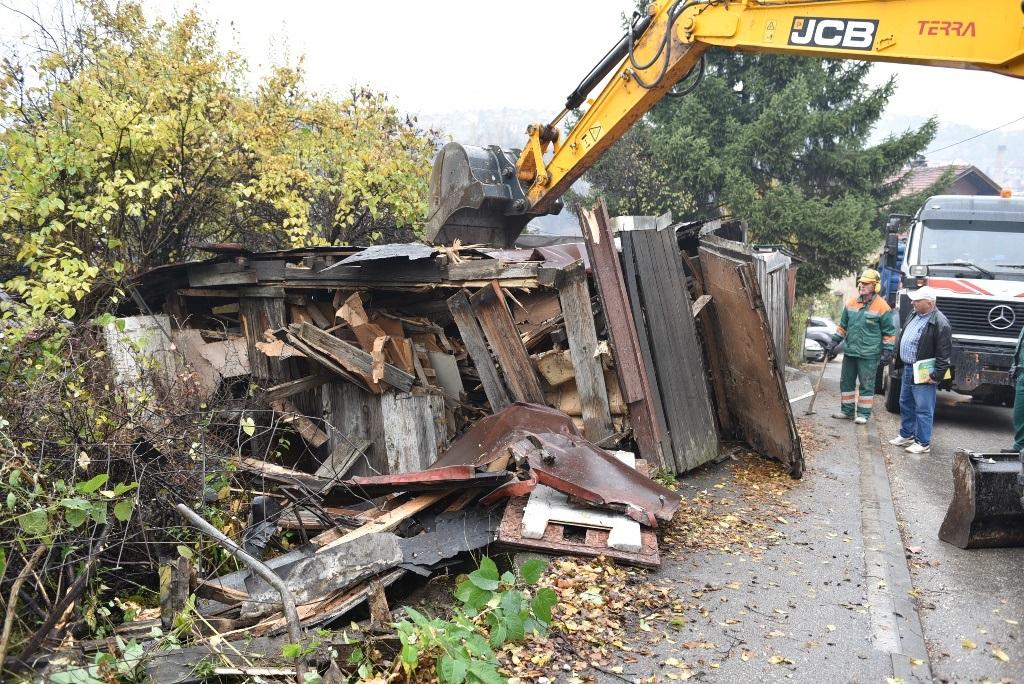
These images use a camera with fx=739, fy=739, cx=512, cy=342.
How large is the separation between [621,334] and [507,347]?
1063mm

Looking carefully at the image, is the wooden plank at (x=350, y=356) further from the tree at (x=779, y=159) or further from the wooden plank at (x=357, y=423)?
the tree at (x=779, y=159)

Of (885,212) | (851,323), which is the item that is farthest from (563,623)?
(885,212)

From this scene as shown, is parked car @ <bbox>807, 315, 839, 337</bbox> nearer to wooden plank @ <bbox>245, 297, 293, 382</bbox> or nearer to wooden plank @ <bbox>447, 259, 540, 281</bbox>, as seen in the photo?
wooden plank @ <bbox>447, 259, 540, 281</bbox>

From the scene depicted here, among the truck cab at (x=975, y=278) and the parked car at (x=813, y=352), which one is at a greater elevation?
the truck cab at (x=975, y=278)

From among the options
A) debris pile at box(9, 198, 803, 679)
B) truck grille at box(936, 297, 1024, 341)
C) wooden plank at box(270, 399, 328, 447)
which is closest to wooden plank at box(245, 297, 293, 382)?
debris pile at box(9, 198, 803, 679)

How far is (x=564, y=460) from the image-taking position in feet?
17.6

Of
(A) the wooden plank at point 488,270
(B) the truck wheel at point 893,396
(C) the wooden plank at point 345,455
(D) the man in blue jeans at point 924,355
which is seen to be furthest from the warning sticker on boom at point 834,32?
(B) the truck wheel at point 893,396

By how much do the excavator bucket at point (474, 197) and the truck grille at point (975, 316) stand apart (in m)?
5.41

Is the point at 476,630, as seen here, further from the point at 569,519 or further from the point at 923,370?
the point at 923,370

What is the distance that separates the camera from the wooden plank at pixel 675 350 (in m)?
7.14

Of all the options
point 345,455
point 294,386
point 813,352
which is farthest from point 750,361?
point 813,352

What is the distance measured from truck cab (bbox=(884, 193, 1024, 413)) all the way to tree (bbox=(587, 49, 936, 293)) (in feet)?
20.4

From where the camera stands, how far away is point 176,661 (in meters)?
3.44

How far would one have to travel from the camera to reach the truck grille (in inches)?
368
